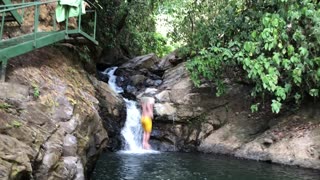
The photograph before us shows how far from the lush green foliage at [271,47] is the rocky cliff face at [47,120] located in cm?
547

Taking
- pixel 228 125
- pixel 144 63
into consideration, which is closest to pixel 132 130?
pixel 228 125

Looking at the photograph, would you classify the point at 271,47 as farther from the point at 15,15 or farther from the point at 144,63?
the point at 144,63

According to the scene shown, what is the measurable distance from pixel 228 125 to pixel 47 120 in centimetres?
1019

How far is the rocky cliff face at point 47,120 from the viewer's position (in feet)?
17.9

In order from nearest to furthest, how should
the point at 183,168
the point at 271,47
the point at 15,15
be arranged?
1. the point at 15,15
2. the point at 271,47
3. the point at 183,168

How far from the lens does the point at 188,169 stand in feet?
39.2

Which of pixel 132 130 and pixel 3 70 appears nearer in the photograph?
pixel 3 70

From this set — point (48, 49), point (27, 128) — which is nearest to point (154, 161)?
point (48, 49)

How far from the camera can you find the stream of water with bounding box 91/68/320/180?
35.4 ft

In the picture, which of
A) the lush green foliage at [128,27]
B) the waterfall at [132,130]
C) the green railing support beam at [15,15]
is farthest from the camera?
the lush green foliage at [128,27]

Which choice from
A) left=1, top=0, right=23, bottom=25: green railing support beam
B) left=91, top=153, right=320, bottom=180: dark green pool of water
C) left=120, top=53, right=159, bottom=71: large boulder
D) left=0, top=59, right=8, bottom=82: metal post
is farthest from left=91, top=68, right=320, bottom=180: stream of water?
left=120, top=53, right=159, bottom=71: large boulder

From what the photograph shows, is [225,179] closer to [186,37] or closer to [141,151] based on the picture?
[141,151]

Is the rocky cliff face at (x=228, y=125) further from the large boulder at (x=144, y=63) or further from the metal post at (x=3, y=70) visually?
the metal post at (x=3, y=70)

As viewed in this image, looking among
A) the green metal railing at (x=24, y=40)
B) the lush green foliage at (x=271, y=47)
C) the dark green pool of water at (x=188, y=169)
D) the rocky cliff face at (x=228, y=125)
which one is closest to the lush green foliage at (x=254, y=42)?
the lush green foliage at (x=271, y=47)
